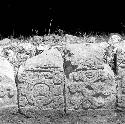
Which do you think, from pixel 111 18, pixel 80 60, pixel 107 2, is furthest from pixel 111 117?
pixel 107 2

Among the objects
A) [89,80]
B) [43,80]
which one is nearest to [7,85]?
[43,80]

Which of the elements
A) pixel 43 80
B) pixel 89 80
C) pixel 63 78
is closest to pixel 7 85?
pixel 43 80

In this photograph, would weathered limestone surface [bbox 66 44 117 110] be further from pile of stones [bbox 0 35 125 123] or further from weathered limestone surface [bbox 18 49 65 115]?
weathered limestone surface [bbox 18 49 65 115]

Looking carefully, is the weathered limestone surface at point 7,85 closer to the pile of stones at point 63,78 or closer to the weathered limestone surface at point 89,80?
the pile of stones at point 63,78

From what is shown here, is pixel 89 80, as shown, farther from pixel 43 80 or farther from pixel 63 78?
pixel 43 80

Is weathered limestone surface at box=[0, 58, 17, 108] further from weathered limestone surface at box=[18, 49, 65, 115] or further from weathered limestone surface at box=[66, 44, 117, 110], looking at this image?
weathered limestone surface at box=[66, 44, 117, 110]

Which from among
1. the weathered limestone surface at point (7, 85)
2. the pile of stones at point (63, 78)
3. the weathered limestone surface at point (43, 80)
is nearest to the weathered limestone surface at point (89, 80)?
the pile of stones at point (63, 78)

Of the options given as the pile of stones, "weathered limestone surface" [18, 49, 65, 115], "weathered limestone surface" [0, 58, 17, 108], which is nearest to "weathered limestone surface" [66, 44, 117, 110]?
the pile of stones

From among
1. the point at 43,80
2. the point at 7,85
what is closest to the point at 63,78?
the point at 43,80

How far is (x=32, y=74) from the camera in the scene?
323 cm

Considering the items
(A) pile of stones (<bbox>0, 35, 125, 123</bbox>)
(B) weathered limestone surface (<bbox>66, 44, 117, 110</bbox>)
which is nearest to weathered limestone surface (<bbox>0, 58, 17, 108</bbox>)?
(A) pile of stones (<bbox>0, 35, 125, 123</bbox>)

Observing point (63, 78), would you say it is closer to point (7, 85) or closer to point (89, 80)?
point (89, 80)

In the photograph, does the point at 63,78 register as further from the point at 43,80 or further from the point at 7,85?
the point at 7,85

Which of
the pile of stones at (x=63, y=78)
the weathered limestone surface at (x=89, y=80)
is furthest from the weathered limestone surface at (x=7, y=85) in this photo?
the weathered limestone surface at (x=89, y=80)
